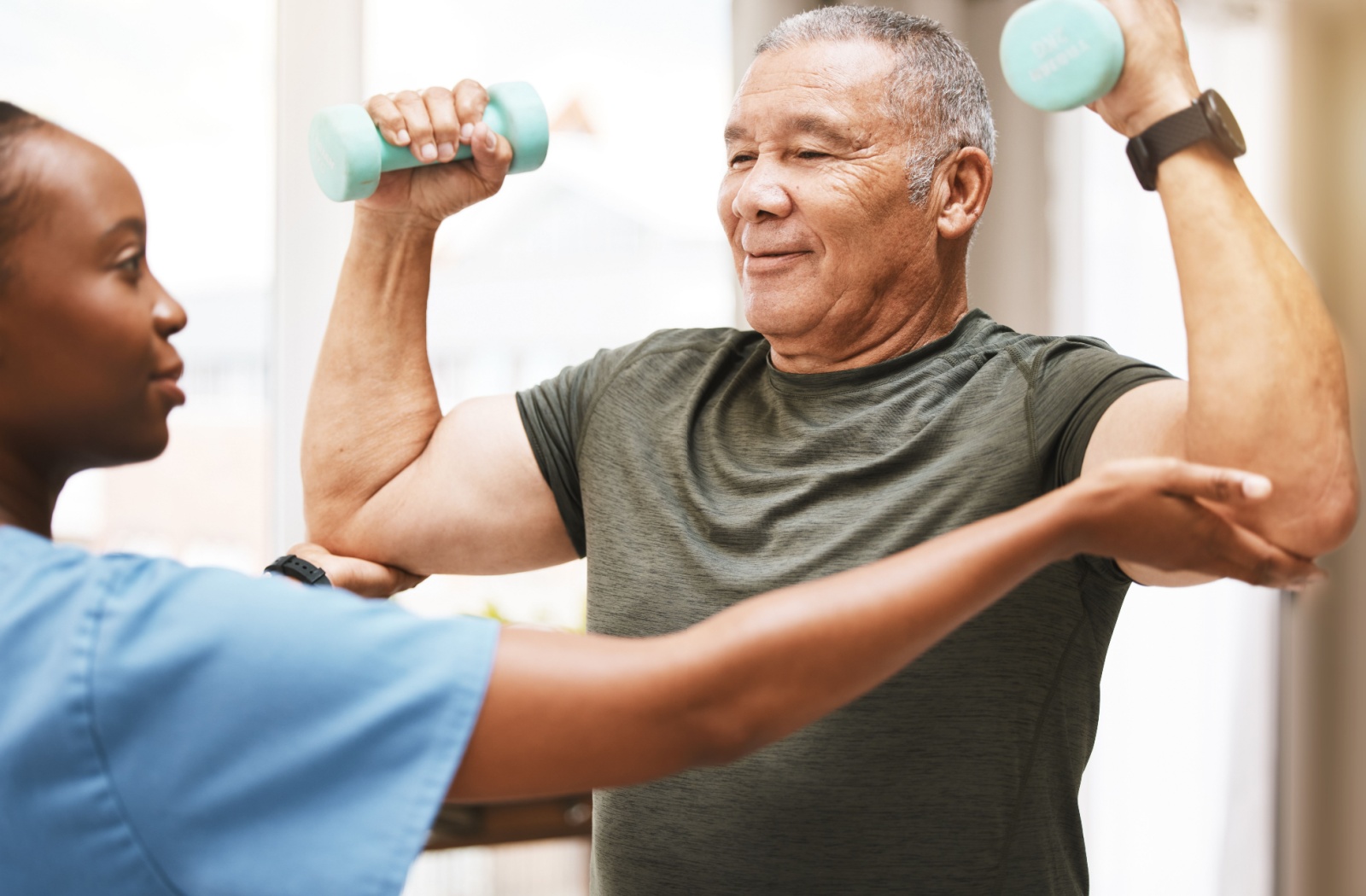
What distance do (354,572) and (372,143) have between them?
1.59 feet

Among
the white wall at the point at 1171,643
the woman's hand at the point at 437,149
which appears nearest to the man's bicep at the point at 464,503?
the woman's hand at the point at 437,149

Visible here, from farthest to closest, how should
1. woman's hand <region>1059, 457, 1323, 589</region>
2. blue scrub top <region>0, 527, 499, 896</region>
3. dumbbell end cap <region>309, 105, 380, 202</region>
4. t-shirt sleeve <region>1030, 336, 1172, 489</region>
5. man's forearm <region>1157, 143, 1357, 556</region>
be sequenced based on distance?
1. dumbbell end cap <region>309, 105, 380, 202</region>
2. t-shirt sleeve <region>1030, 336, 1172, 489</region>
3. man's forearm <region>1157, 143, 1357, 556</region>
4. woman's hand <region>1059, 457, 1323, 589</region>
5. blue scrub top <region>0, 527, 499, 896</region>

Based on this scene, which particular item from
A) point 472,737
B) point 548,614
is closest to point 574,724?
point 472,737

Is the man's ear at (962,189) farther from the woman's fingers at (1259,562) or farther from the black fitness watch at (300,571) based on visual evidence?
the black fitness watch at (300,571)

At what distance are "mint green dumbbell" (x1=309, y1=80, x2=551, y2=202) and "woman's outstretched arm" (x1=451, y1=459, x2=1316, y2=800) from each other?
67cm

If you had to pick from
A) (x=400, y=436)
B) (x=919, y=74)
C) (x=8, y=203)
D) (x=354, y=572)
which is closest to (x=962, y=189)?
(x=919, y=74)

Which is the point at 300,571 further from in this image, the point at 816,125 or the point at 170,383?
the point at 816,125

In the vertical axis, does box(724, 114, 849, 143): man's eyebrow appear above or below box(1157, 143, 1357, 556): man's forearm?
above

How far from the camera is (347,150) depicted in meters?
1.16

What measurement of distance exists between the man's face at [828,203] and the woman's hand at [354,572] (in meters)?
0.53

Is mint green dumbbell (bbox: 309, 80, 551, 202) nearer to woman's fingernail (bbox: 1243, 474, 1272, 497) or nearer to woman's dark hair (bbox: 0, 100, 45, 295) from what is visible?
woman's dark hair (bbox: 0, 100, 45, 295)

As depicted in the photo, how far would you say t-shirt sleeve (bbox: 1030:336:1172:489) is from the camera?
98 centimetres

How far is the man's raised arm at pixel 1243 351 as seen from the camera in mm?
855

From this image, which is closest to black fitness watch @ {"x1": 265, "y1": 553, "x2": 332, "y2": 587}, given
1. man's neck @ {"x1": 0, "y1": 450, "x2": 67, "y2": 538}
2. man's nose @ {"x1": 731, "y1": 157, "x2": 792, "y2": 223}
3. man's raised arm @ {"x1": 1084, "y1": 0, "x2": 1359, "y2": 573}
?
man's neck @ {"x1": 0, "y1": 450, "x2": 67, "y2": 538}
